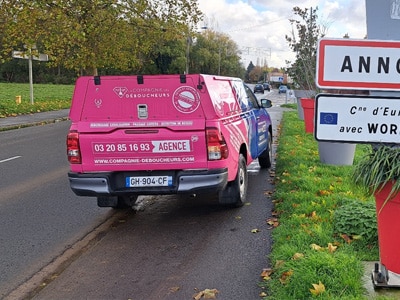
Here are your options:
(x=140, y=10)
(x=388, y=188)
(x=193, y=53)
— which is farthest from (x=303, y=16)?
(x=193, y=53)

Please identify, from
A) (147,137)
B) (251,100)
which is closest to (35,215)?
(147,137)

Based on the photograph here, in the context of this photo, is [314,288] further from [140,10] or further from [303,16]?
[140,10]

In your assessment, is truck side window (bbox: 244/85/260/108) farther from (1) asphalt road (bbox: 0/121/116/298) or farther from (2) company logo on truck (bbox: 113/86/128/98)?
(1) asphalt road (bbox: 0/121/116/298)

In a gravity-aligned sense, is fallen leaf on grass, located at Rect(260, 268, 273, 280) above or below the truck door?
below

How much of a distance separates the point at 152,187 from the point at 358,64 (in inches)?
117

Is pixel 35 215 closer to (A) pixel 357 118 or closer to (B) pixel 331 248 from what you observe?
(B) pixel 331 248

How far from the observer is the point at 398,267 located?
3.56 metres

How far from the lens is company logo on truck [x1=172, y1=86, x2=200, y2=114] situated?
17.9 ft

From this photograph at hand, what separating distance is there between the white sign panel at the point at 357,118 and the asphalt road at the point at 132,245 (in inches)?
57.9

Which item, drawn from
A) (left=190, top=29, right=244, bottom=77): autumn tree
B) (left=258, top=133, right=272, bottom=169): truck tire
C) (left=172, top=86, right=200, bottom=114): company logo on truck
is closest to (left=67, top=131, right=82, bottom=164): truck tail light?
(left=172, top=86, right=200, bottom=114): company logo on truck

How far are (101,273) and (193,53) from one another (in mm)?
90634

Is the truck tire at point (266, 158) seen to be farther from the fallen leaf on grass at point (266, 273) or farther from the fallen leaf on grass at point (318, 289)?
the fallen leaf on grass at point (318, 289)

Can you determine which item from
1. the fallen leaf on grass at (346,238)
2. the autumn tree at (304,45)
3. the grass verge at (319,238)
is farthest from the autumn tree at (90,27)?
the fallen leaf on grass at (346,238)

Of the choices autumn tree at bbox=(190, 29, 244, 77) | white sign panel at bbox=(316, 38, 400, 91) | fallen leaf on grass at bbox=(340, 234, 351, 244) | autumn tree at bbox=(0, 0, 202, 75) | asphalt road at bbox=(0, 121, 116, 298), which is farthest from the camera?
autumn tree at bbox=(190, 29, 244, 77)
